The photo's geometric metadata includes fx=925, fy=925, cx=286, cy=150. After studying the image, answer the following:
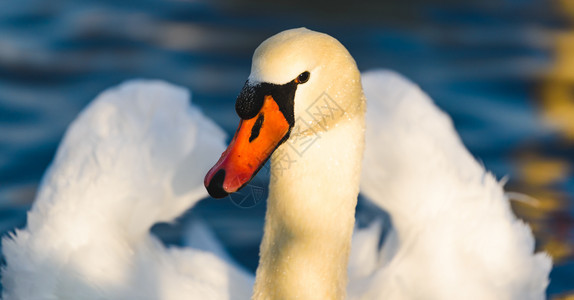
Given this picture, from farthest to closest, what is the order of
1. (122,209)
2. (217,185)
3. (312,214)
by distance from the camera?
1. (122,209)
2. (312,214)
3. (217,185)

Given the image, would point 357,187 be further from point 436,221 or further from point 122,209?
point 122,209

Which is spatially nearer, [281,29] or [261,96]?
[261,96]

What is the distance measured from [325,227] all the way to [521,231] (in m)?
1.54

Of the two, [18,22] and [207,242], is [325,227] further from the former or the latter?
[18,22]

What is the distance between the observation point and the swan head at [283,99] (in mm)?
2682

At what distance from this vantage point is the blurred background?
5848 millimetres

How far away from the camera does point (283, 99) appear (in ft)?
8.88

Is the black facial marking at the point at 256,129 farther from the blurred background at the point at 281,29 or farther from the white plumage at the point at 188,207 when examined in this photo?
the blurred background at the point at 281,29

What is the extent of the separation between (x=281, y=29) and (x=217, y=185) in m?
4.79

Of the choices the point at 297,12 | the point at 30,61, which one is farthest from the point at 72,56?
the point at 297,12

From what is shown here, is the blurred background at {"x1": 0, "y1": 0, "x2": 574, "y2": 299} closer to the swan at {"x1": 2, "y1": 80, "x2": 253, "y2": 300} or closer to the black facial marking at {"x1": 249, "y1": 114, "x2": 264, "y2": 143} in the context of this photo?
the swan at {"x1": 2, "y1": 80, "x2": 253, "y2": 300}

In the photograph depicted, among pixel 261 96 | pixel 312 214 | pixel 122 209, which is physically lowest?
pixel 122 209

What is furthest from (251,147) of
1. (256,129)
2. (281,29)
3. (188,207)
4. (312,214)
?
(281,29)

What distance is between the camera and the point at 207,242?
489cm
